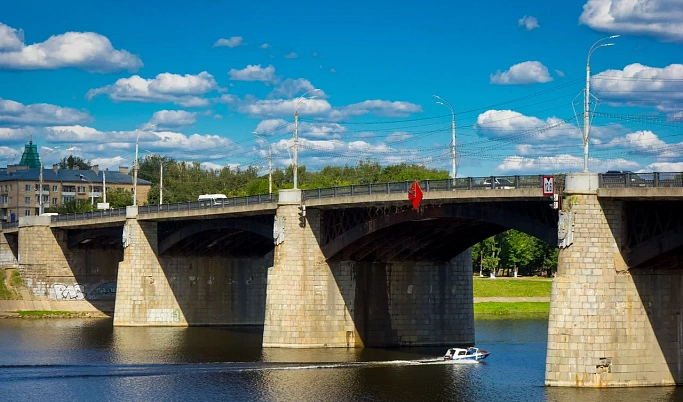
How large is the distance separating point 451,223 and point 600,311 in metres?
19.2

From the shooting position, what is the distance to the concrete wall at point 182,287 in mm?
109375

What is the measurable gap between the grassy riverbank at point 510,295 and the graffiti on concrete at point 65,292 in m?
44.0

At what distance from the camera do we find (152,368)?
7362 centimetres

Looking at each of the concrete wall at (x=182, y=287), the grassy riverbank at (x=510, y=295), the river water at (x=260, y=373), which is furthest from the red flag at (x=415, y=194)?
the grassy riverbank at (x=510, y=295)

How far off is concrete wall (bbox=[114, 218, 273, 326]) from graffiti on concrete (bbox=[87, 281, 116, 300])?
2089 cm

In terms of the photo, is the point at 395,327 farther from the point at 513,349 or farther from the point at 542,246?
the point at 542,246

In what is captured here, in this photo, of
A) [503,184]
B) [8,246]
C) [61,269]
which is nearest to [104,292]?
[61,269]

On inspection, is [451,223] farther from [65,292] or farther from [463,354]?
[65,292]

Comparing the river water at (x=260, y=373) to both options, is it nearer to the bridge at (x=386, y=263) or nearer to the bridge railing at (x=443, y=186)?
the bridge at (x=386, y=263)

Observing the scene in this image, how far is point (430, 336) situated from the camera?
85.4 m

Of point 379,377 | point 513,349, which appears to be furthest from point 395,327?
point 379,377

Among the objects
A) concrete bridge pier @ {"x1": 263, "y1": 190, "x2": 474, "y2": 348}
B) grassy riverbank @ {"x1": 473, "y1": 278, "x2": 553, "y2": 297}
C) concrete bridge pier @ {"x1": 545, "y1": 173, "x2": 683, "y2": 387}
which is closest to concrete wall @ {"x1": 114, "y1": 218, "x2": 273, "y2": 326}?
concrete bridge pier @ {"x1": 263, "y1": 190, "x2": 474, "y2": 348}

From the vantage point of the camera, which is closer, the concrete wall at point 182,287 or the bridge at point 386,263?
the bridge at point 386,263

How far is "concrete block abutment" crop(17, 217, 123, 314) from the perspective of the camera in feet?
421
